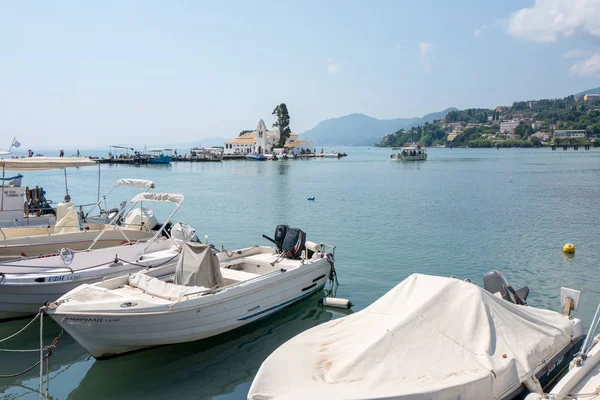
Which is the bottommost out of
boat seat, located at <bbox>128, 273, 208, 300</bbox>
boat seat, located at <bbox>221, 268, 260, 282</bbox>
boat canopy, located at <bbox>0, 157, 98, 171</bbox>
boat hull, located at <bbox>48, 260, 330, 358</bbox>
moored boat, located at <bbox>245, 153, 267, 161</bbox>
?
boat hull, located at <bbox>48, 260, 330, 358</bbox>

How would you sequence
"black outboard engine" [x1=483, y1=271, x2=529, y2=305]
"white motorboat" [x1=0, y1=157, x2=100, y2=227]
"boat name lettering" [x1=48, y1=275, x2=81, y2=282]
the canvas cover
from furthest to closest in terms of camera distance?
1. "white motorboat" [x1=0, y1=157, x2=100, y2=227]
2. "boat name lettering" [x1=48, y1=275, x2=81, y2=282]
3. the canvas cover
4. "black outboard engine" [x1=483, y1=271, x2=529, y2=305]

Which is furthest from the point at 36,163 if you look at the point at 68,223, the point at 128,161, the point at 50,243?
the point at 128,161

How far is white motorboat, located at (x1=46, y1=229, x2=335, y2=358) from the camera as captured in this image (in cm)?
886

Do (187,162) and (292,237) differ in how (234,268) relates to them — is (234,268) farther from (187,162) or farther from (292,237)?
(187,162)

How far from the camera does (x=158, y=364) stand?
954 cm

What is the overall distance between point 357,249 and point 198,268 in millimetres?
10943

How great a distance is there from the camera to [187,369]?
9391mm

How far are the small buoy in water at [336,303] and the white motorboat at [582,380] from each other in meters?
6.58

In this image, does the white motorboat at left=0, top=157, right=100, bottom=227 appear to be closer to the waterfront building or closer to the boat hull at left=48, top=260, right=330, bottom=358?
the boat hull at left=48, top=260, right=330, bottom=358

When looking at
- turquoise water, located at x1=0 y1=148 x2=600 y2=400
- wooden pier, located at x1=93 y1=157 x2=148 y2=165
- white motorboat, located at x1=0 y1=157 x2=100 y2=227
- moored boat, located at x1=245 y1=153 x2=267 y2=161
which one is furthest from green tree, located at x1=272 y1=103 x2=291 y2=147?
white motorboat, located at x1=0 y1=157 x2=100 y2=227

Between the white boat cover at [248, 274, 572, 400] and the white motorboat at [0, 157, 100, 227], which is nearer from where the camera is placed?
the white boat cover at [248, 274, 572, 400]

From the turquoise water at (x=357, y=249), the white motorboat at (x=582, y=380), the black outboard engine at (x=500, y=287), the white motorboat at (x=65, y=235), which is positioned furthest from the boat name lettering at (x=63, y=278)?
the white motorboat at (x=582, y=380)

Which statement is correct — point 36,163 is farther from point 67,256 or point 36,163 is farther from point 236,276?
point 236,276

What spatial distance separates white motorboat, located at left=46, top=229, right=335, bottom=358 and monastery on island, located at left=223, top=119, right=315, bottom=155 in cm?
11065
